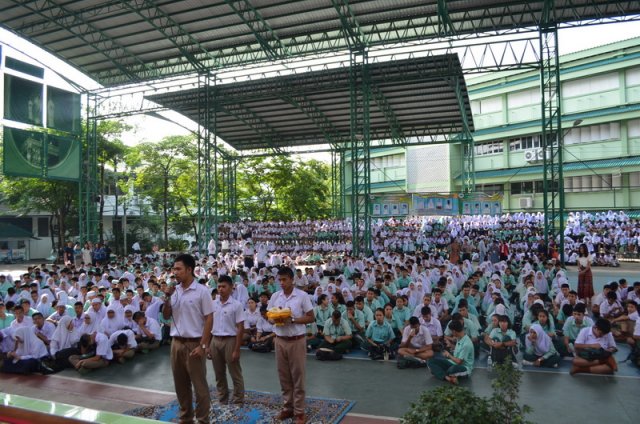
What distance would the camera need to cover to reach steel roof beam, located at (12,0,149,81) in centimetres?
1784

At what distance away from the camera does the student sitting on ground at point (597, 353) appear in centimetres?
680

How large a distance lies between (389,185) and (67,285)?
29.8 meters

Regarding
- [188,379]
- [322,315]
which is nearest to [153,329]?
[322,315]

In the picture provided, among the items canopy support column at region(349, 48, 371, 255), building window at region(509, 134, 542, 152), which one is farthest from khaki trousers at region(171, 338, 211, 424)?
building window at region(509, 134, 542, 152)

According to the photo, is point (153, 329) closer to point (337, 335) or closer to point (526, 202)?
point (337, 335)

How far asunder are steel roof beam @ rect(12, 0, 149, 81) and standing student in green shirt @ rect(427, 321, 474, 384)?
17.9m

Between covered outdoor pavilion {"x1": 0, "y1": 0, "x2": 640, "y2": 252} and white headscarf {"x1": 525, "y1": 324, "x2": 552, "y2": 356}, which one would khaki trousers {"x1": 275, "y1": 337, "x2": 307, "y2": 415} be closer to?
white headscarf {"x1": 525, "y1": 324, "x2": 552, "y2": 356}

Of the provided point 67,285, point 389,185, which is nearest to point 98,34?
point 67,285

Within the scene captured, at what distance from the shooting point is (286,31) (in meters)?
18.6

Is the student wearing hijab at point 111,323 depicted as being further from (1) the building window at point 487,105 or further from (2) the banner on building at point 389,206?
(1) the building window at point 487,105

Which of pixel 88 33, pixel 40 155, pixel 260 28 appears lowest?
pixel 40 155

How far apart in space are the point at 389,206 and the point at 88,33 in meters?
14.3

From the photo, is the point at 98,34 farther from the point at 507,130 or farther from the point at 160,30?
the point at 507,130

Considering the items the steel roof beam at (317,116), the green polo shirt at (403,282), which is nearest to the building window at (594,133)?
the steel roof beam at (317,116)
